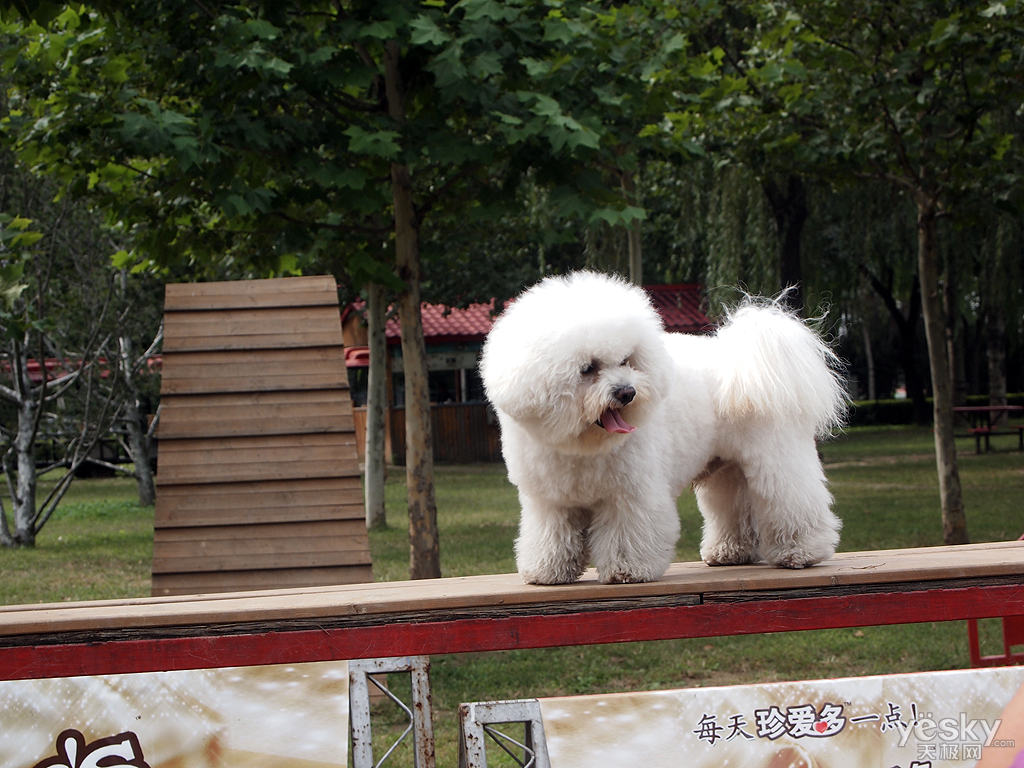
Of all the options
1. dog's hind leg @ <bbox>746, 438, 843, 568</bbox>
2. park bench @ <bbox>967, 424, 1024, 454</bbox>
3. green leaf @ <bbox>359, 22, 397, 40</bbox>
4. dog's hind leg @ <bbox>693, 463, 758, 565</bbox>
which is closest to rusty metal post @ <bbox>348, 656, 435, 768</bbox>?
dog's hind leg @ <bbox>693, 463, 758, 565</bbox>

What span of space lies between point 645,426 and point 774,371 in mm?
513

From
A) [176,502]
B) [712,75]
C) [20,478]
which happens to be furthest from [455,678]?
[20,478]

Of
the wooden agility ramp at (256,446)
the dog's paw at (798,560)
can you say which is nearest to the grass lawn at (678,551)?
the wooden agility ramp at (256,446)

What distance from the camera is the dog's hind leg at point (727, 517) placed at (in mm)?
3584

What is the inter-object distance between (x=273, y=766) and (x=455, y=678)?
279cm

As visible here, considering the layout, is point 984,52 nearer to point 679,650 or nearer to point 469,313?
point 679,650

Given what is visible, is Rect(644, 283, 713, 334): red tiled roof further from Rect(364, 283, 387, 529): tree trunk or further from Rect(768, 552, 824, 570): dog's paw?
Rect(768, 552, 824, 570): dog's paw

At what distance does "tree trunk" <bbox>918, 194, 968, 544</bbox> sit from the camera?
826 cm

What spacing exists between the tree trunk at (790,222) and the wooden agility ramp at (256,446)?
10.1m

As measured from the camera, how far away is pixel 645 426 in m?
3.07

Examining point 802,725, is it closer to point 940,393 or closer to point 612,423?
point 612,423

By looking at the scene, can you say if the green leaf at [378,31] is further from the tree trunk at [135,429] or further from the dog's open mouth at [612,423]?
A: the tree trunk at [135,429]

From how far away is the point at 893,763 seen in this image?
286 centimetres

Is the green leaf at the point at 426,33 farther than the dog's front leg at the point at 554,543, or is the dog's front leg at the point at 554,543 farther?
the green leaf at the point at 426,33
